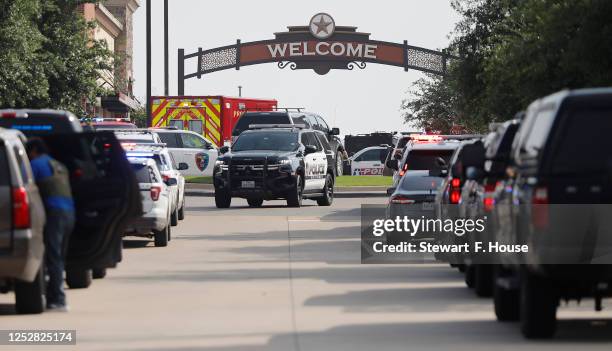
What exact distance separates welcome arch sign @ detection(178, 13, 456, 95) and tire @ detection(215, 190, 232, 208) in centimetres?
4095

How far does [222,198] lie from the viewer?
145 feet

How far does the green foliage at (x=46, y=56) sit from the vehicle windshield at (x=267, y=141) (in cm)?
1119

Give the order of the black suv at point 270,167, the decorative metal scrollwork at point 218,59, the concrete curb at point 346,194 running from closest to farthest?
1. the black suv at point 270,167
2. the concrete curb at point 346,194
3. the decorative metal scrollwork at point 218,59

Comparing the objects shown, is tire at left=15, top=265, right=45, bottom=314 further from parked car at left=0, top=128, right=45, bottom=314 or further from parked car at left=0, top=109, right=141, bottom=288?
parked car at left=0, top=109, right=141, bottom=288

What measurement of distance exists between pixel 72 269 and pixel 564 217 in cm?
641

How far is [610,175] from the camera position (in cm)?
1462

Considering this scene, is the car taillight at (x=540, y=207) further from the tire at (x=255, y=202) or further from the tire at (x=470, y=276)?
the tire at (x=255, y=202)

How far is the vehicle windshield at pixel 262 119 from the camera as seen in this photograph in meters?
53.7

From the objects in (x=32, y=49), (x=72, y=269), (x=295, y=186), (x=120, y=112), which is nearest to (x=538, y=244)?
(x=72, y=269)

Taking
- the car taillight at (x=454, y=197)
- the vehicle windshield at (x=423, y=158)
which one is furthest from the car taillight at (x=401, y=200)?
the car taillight at (x=454, y=197)

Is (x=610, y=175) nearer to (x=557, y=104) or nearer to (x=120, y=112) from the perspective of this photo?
(x=557, y=104)

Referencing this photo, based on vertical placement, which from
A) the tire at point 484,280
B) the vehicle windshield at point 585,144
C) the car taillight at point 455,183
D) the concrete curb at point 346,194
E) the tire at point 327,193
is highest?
the vehicle windshield at point 585,144

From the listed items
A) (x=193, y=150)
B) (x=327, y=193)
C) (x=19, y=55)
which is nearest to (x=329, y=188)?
(x=327, y=193)

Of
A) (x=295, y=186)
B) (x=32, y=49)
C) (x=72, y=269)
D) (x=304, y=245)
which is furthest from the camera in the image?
(x=32, y=49)
